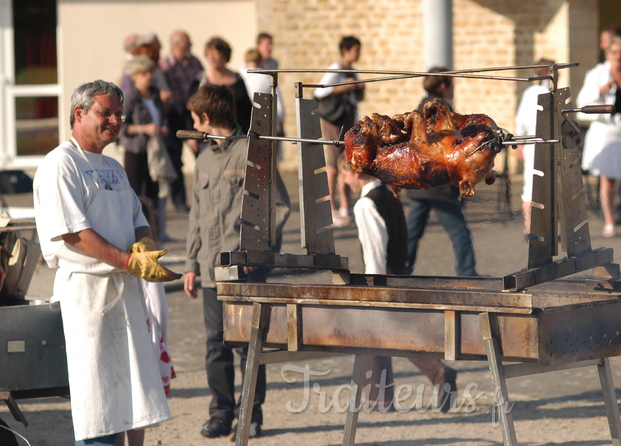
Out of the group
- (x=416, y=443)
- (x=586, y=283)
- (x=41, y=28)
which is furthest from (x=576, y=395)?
(x=41, y=28)

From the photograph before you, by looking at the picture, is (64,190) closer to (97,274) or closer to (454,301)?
(97,274)

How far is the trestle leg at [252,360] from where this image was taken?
4129 millimetres

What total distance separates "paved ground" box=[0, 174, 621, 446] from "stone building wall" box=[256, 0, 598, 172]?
938 cm

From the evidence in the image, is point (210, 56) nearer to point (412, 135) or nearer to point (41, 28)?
point (412, 135)

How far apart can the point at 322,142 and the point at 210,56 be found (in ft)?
18.5

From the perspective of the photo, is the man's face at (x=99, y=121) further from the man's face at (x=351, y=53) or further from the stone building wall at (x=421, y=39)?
the stone building wall at (x=421, y=39)

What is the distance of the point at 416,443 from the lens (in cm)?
529

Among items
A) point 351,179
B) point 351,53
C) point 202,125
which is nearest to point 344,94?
point 351,53

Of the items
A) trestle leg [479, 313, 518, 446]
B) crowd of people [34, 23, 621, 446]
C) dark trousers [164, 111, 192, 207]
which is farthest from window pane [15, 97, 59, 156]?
trestle leg [479, 313, 518, 446]

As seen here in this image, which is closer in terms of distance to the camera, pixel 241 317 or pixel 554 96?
pixel 554 96

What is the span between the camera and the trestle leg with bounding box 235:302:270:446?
13.5 feet

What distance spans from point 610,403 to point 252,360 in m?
1.57

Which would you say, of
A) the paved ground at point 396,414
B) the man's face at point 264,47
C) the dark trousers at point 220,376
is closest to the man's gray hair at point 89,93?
the dark trousers at point 220,376

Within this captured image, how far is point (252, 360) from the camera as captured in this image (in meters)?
4.14
